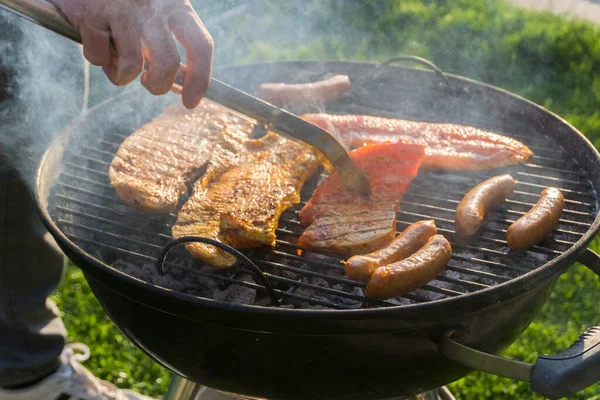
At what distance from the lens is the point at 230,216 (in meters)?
2.46

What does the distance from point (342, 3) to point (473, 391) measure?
4458 mm

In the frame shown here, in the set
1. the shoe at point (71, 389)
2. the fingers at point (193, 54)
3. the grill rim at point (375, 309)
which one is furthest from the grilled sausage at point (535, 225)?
the shoe at point (71, 389)

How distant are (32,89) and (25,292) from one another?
1080 millimetres

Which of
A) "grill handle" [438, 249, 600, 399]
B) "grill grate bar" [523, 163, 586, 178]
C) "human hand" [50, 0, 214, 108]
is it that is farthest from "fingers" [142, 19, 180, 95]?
"grill grate bar" [523, 163, 586, 178]

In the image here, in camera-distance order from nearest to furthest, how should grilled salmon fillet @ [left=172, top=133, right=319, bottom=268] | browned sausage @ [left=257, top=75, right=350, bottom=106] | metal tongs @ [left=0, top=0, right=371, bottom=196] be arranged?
1. metal tongs @ [left=0, top=0, right=371, bottom=196]
2. grilled salmon fillet @ [left=172, top=133, right=319, bottom=268]
3. browned sausage @ [left=257, top=75, right=350, bottom=106]

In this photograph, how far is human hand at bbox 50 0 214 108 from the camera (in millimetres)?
2129

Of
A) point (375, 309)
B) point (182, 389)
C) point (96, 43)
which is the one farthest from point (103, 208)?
point (375, 309)

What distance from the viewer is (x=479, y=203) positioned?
2533mm

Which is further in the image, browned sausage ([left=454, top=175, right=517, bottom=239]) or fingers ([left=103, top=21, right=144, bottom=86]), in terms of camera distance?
browned sausage ([left=454, top=175, right=517, bottom=239])

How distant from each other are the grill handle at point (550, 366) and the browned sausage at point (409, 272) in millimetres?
225

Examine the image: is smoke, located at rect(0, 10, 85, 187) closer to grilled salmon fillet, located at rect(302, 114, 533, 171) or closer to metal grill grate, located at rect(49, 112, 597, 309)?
metal grill grate, located at rect(49, 112, 597, 309)

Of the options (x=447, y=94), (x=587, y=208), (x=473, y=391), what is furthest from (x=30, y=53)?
(x=473, y=391)

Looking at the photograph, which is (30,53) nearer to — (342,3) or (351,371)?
(351,371)

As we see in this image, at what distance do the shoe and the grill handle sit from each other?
217 centimetres
